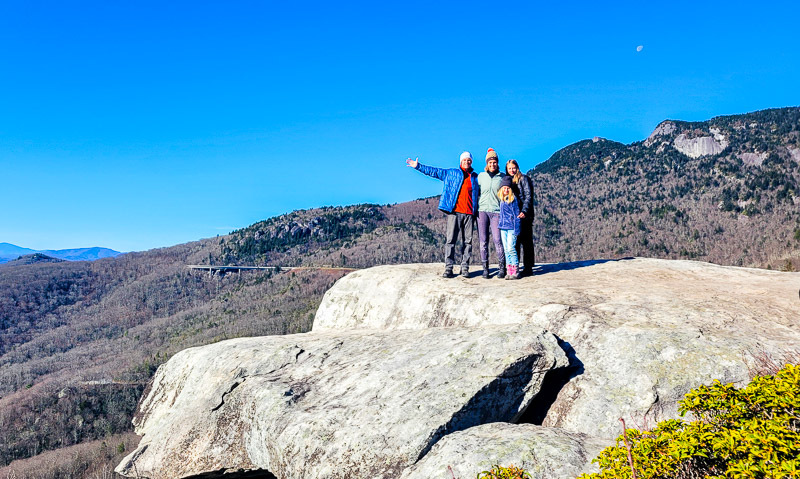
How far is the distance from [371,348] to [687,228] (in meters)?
152

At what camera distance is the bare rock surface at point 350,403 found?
233 inches

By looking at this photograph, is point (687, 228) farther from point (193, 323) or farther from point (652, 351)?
point (193, 323)

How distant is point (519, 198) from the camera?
12.1m

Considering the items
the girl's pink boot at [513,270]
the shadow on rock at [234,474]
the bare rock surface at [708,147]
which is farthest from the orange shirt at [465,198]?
the bare rock surface at [708,147]

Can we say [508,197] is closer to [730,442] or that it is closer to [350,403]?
[350,403]

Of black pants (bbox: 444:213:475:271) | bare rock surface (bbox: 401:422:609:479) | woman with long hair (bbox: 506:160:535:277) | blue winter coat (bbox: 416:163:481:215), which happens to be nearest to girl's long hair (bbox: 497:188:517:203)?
woman with long hair (bbox: 506:160:535:277)

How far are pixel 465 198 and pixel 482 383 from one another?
22.5 feet

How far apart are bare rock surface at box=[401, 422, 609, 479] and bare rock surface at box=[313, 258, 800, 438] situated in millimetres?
1222

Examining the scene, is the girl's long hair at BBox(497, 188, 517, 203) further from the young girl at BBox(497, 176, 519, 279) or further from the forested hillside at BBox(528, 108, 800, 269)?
the forested hillside at BBox(528, 108, 800, 269)

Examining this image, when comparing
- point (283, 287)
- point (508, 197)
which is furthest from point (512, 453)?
point (283, 287)

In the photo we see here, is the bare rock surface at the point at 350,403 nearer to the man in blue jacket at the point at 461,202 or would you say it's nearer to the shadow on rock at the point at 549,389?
the shadow on rock at the point at 549,389

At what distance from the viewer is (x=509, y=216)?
11750 mm

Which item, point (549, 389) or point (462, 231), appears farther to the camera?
point (462, 231)

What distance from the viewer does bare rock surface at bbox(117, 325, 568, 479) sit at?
5.91m
